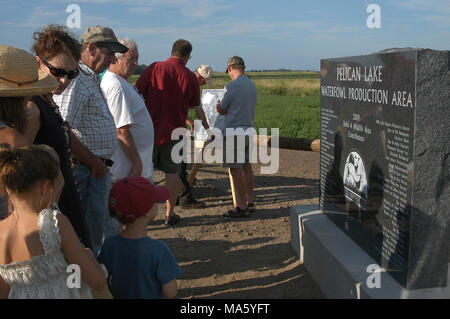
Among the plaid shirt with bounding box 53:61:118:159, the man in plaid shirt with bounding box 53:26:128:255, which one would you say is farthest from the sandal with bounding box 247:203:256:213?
the plaid shirt with bounding box 53:61:118:159

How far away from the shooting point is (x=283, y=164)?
8.68m

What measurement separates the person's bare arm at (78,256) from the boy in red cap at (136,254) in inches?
8.0

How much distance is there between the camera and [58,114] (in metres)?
2.43

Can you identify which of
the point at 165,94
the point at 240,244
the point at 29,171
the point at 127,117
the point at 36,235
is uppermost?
the point at 165,94

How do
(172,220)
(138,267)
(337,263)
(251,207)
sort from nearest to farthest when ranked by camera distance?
(138,267) < (337,263) < (172,220) < (251,207)

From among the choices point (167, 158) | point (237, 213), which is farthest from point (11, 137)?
point (237, 213)

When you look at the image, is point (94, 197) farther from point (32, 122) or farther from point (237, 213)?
point (237, 213)

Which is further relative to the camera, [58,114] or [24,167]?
[58,114]

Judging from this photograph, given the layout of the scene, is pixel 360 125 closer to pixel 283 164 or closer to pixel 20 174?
pixel 20 174

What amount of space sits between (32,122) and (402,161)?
6.38ft

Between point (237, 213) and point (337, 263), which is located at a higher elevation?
point (337, 263)

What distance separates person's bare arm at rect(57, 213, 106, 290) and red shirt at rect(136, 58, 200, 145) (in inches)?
119
